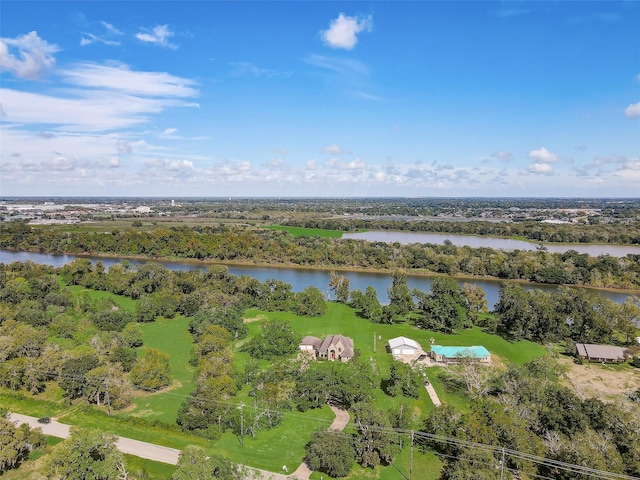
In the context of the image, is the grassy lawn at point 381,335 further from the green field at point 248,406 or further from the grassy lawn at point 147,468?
the grassy lawn at point 147,468

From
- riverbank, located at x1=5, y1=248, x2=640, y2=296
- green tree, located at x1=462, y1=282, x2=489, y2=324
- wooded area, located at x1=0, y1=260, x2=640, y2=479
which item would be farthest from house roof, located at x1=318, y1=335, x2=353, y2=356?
riverbank, located at x1=5, y1=248, x2=640, y2=296

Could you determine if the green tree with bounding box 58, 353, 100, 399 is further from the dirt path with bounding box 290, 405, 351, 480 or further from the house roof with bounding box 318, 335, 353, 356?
the house roof with bounding box 318, 335, 353, 356

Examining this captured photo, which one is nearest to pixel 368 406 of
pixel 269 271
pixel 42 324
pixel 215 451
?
pixel 215 451

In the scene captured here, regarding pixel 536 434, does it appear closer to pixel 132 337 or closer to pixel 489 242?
pixel 132 337

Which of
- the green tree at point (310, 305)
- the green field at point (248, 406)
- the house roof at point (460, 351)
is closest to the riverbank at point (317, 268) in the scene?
the green tree at point (310, 305)

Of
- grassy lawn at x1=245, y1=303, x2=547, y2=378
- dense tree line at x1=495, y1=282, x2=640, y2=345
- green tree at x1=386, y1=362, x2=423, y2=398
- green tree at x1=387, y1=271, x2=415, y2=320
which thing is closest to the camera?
green tree at x1=386, y1=362, x2=423, y2=398

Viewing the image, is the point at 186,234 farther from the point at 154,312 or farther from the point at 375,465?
the point at 375,465
